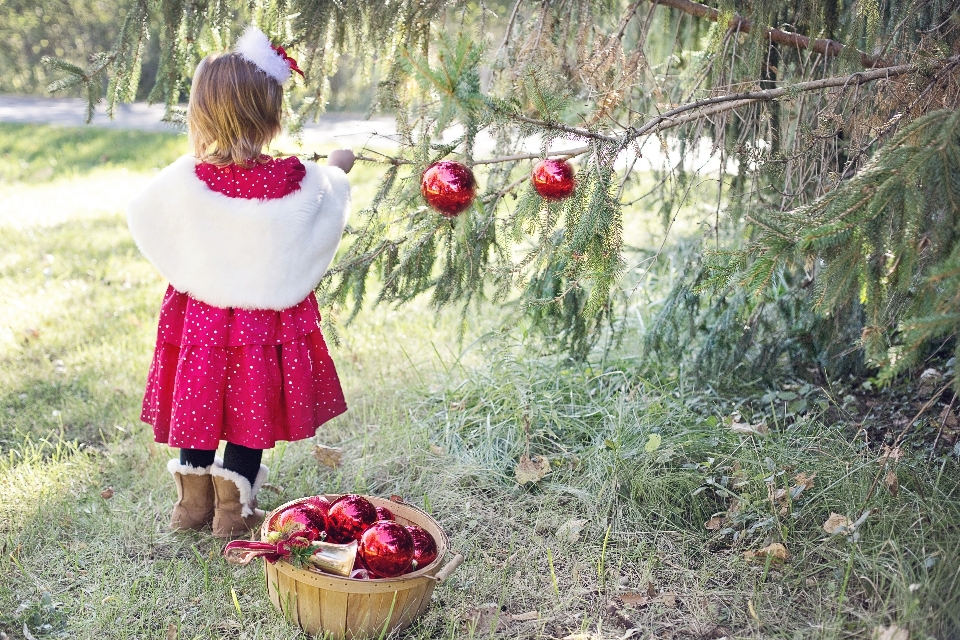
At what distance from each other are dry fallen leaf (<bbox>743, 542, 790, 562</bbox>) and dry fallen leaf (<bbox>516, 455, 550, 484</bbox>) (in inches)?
30.1

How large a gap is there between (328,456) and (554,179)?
1621 mm

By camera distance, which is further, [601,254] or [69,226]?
[69,226]

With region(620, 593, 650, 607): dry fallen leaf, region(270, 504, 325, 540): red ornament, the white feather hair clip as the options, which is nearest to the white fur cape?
the white feather hair clip

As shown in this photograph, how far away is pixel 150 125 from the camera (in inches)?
421

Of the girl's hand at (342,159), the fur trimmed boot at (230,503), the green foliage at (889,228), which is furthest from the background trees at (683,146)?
the fur trimmed boot at (230,503)

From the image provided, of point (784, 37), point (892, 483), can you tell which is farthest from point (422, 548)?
point (784, 37)

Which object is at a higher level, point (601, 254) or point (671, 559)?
point (601, 254)

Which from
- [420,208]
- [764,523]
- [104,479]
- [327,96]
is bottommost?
[104,479]

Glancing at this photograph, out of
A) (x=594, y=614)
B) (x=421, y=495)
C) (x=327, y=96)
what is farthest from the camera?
(x=327, y=96)

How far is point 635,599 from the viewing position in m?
2.41

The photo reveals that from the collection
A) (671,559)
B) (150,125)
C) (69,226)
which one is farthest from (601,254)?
(150,125)

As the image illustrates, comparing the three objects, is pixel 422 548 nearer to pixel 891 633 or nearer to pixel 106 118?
pixel 891 633

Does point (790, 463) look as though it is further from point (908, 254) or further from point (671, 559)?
point (908, 254)

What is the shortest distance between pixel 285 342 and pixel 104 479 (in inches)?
43.0
